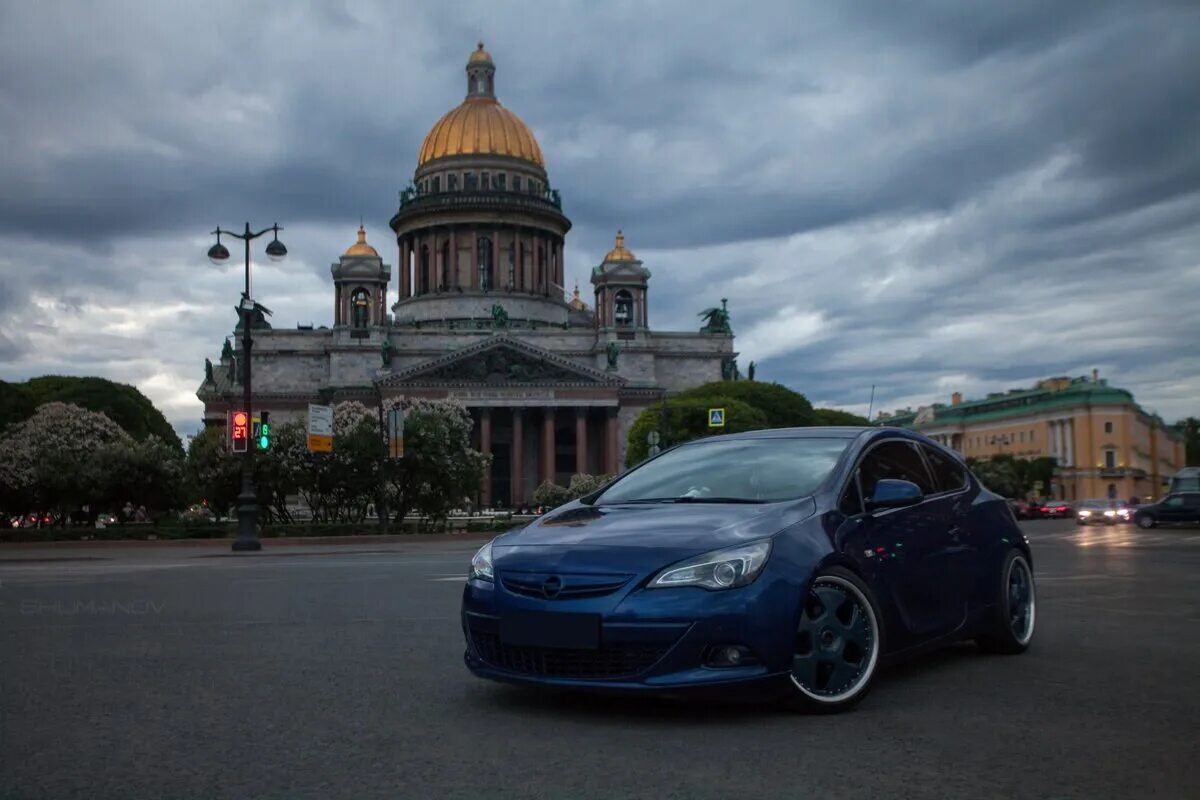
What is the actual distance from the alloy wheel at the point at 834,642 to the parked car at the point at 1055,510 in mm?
63542

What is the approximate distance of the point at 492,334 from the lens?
297 ft

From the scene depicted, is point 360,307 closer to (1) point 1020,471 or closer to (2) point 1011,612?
(1) point 1020,471

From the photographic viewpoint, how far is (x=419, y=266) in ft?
338

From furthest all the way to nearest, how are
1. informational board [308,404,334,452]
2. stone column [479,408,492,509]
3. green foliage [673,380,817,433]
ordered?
stone column [479,408,492,509] → green foliage [673,380,817,433] → informational board [308,404,334,452]

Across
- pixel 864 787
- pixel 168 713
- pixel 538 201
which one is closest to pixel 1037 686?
pixel 864 787

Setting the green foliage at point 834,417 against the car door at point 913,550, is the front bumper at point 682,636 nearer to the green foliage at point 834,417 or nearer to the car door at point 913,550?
the car door at point 913,550

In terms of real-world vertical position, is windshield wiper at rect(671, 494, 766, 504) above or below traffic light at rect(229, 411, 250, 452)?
below

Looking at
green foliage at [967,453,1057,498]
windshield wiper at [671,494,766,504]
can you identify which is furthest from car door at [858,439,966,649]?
green foliage at [967,453,1057,498]

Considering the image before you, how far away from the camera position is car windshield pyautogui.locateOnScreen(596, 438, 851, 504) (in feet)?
23.9

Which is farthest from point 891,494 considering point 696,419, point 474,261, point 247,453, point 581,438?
point 474,261

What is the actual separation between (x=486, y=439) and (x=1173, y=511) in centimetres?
4815

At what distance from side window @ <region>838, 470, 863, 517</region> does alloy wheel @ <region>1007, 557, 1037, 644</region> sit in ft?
6.51

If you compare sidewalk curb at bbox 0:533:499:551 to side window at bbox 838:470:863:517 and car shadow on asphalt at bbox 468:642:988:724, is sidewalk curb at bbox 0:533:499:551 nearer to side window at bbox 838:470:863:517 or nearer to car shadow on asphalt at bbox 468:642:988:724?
car shadow on asphalt at bbox 468:642:988:724

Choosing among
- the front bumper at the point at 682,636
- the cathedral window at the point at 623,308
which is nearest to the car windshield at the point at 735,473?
the front bumper at the point at 682,636
